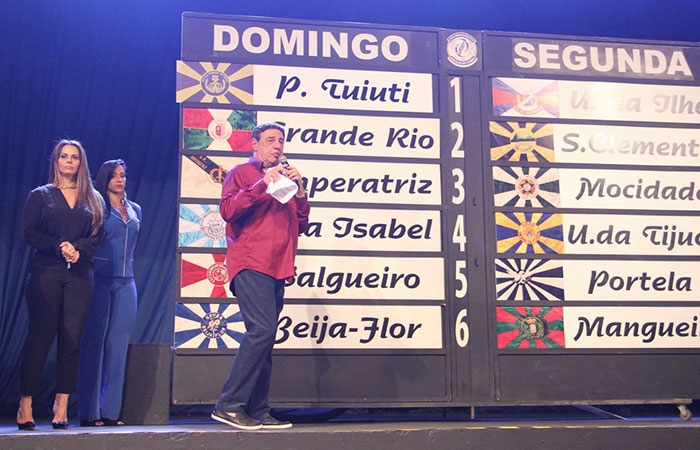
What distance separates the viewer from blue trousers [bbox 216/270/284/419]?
11.0ft

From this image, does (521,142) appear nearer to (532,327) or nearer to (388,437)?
(532,327)

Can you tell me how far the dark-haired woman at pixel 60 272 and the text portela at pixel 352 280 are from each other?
122 centimetres

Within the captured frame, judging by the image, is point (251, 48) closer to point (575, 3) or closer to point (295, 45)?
point (295, 45)

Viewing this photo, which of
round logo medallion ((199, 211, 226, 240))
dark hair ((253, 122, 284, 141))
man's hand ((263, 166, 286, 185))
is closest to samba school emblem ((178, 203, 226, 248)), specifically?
round logo medallion ((199, 211, 226, 240))

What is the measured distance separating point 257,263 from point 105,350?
4.25ft

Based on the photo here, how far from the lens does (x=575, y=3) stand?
5973 millimetres

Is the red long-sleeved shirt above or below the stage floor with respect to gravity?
above

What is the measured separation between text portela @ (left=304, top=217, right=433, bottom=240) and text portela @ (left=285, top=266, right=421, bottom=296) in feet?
0.73

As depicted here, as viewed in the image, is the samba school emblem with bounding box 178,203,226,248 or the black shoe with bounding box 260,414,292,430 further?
the samba school emblem with bounding box 178,203,226,248

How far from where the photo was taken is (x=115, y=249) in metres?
4.11

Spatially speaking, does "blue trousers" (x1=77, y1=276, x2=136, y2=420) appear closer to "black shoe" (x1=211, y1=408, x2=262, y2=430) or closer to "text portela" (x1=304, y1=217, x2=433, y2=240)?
"black shoe" (x1=211, y1=408, x2=262, y2=430)

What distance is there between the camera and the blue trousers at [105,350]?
155 inches

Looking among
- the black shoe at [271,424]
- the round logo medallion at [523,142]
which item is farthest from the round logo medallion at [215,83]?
the black shoe at [271,424]

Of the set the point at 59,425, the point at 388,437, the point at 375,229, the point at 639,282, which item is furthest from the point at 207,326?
the point at 639,282
